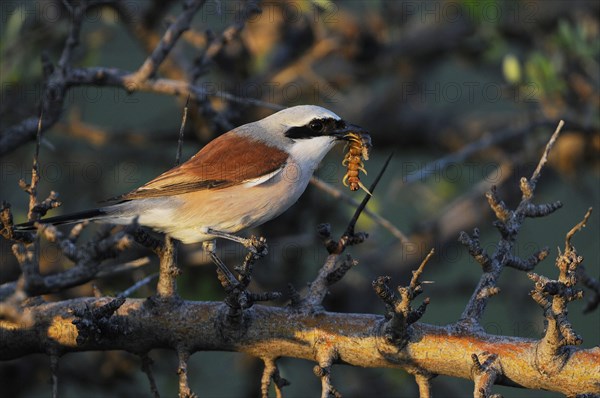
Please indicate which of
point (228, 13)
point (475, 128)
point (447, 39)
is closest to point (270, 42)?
point (228, 13)

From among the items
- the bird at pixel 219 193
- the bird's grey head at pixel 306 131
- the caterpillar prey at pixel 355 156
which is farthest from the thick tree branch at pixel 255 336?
the bird's grey head at pixel 306 131

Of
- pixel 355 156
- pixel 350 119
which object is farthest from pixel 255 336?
pixel 350 119

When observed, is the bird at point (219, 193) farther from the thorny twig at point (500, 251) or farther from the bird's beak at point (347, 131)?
the thorny twig at point (500, 251)

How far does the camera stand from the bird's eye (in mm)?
3620

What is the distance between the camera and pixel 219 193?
11.1ft

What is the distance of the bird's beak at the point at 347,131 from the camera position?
3539 millimetres

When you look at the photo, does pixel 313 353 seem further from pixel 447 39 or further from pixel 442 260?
pixel 447 39

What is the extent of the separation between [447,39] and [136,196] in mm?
2631

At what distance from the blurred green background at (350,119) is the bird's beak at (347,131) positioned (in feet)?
1.74

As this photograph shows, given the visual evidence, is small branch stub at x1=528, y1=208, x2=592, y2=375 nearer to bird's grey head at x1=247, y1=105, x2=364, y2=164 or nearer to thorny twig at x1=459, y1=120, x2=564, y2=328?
thorny twig at x1=459, y1=120, x2=564, y2=328

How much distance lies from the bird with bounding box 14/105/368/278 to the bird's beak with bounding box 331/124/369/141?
0.01 m

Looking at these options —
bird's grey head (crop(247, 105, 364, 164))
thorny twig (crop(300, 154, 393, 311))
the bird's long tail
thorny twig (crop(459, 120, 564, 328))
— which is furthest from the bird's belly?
thorny twig (crop(459, 120, 564, 328))

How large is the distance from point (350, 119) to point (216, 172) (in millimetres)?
1954

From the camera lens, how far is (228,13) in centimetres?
524
